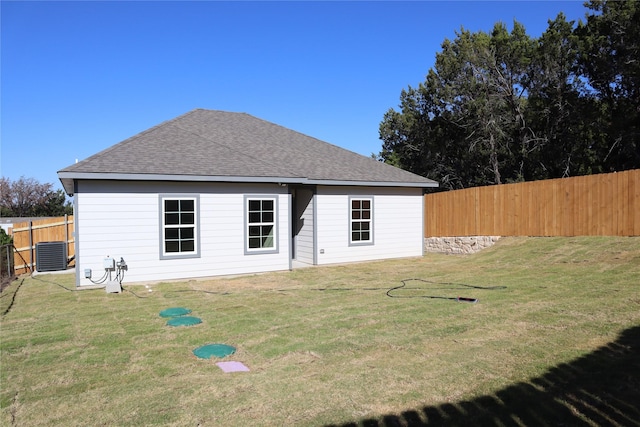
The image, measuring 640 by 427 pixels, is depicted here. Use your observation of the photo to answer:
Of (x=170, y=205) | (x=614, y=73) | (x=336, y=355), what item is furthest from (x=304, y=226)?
(x=614, y=73)

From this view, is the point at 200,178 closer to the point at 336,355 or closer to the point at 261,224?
the point at 261,224

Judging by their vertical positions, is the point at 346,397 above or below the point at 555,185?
below

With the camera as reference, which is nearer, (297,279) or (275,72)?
(297,279)

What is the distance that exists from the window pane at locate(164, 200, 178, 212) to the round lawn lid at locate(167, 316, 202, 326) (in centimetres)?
473

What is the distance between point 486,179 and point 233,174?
22.1 m

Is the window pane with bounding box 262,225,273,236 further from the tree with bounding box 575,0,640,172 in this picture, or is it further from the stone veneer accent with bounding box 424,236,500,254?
the tree with bounding box 575,0,640,172

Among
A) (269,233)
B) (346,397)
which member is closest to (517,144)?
(269,233)

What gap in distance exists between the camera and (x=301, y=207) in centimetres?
1533

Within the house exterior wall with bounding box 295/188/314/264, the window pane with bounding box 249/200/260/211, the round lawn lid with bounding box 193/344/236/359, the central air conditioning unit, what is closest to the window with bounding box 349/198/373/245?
the house exterior wall with bounding box 295/188/314/264

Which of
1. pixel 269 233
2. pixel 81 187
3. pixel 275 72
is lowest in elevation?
pixel 269 233

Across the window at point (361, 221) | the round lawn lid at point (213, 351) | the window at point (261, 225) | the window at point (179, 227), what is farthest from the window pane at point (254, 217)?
the round lawn lid at point (213, 351)

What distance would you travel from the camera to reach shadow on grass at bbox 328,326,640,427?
11.9 feet

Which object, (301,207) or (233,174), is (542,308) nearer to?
(233,174)

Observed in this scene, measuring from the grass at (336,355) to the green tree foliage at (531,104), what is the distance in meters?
16.7
